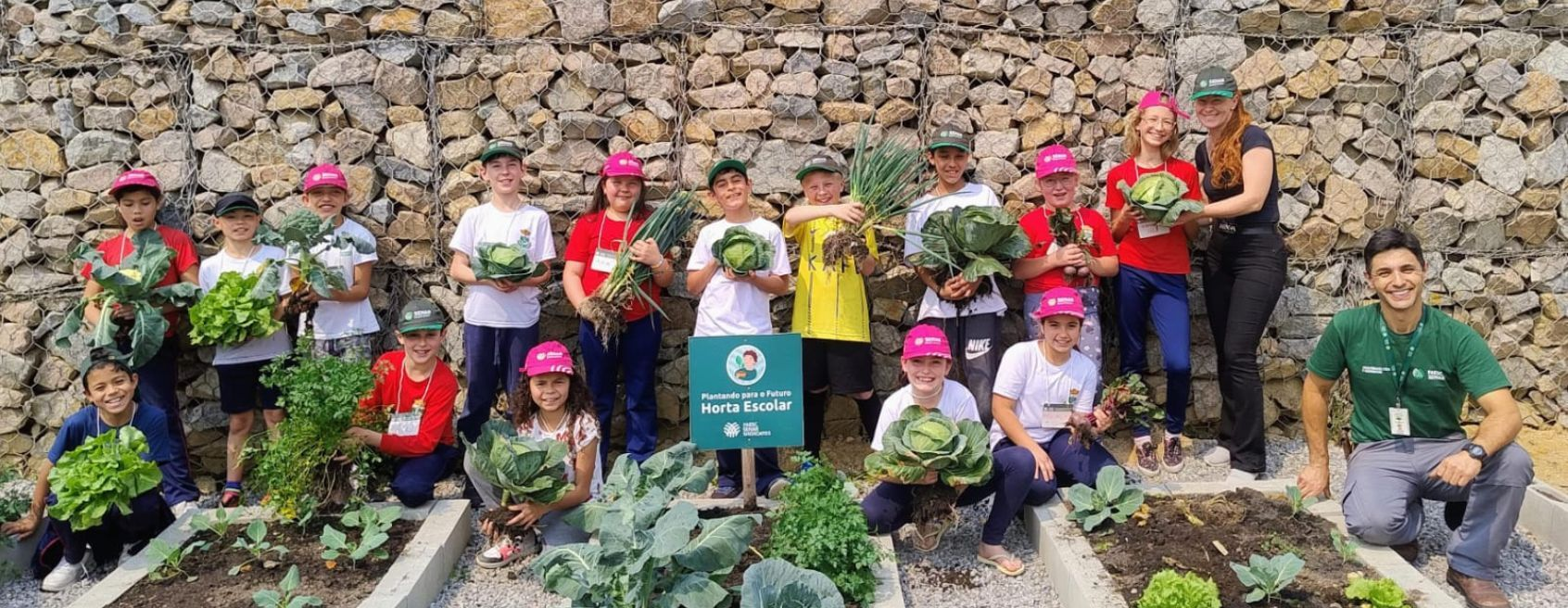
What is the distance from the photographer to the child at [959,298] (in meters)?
4.82

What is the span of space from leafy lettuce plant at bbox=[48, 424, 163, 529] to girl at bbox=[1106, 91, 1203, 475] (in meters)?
4.48

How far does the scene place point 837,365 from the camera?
4.80 m

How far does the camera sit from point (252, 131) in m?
5.65

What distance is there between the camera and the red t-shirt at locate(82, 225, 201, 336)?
520cm

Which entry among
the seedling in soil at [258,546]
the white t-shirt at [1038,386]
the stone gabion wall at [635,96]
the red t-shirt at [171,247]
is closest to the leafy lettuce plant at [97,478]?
the seedling in soil at [258,546]

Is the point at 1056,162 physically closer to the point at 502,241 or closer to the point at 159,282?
the point at 502,241

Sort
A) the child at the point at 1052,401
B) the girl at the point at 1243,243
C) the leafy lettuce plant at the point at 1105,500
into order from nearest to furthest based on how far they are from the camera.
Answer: the leafy lettuce plant at the point at 1105,500 < the child at the point at 1052,401 < the girl at the point at 1243,243

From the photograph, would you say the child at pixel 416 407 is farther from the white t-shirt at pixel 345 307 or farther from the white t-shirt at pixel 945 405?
the white t-shirt at pixel 945 405

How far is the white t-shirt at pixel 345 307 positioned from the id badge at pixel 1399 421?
15.4 feet

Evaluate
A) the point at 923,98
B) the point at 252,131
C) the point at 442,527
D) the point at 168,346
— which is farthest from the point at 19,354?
the point at 923,98

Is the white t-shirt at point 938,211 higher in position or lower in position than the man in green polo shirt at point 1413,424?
higher

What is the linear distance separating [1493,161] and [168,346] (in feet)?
23.8

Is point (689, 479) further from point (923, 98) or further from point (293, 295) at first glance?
point (923, 98)

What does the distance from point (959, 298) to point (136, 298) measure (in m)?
3.97
